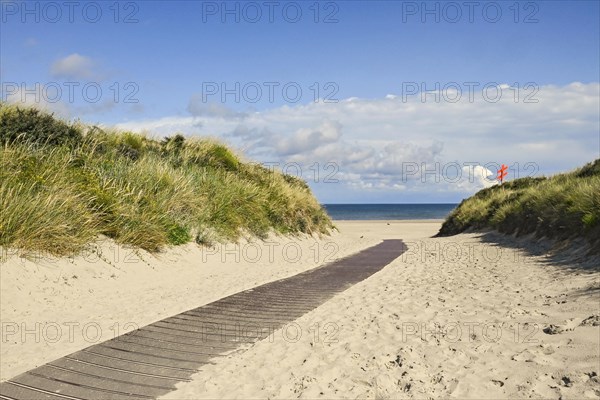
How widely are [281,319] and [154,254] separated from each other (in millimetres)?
5123

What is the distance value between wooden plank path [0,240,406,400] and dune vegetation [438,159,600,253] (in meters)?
7.93

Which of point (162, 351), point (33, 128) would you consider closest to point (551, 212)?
point (162, 351)

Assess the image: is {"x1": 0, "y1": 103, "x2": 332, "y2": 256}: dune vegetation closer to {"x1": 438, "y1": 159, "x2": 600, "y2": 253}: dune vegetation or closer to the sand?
the sand

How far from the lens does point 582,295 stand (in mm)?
8023

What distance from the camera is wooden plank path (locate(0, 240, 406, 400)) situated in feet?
16.1

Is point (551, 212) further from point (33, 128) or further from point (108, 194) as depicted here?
point (33, 128)

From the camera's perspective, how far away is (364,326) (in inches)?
283

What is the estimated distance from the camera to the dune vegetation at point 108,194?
9.16m

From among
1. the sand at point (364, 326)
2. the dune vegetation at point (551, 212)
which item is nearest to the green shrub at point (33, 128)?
the sand at point (364, 326)

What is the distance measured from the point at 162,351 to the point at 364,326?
284cm

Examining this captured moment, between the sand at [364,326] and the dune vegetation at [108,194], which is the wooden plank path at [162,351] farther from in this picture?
the dune vegetation at [108,194]

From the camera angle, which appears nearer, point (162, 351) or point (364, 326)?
point (162, 351)

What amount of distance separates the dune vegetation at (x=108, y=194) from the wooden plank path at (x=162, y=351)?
325 cm

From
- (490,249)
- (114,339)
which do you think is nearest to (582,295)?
(114,339)
